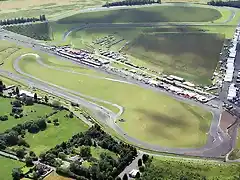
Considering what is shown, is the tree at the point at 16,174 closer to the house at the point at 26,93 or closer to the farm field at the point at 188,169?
the farm field at the point at 188,169

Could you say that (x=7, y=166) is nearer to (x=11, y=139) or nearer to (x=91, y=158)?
(x=11, y=139)

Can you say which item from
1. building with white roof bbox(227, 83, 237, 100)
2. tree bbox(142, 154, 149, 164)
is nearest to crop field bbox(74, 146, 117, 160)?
tree bbox(142, 154, 149, 164)

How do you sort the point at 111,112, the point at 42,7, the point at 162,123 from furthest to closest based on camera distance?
the point at 42,7 < the point at 111,112 < the point at 162,123

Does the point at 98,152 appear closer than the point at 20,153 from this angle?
No

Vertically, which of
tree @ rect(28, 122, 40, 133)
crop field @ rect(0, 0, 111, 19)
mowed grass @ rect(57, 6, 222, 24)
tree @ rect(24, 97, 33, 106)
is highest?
crop field @ rect(0, 0, 111, 19)

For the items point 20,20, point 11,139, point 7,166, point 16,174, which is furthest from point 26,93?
point 20,20

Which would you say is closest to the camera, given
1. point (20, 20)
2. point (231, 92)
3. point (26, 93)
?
point (231, 92)

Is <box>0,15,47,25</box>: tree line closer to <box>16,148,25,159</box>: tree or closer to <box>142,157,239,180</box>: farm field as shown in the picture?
<box>16,148,25,159</box>: tree
